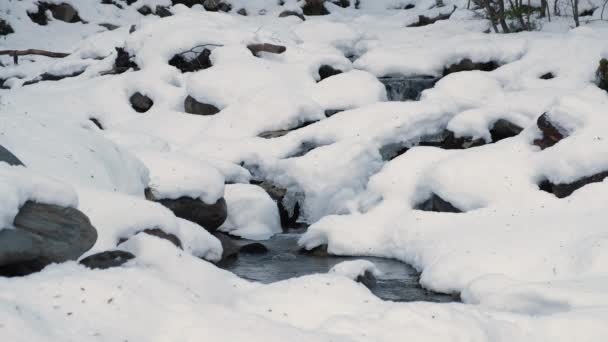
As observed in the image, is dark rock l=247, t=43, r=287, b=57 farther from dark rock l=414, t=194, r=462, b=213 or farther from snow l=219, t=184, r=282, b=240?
dark rock l=414, t=194, r=462, b=213

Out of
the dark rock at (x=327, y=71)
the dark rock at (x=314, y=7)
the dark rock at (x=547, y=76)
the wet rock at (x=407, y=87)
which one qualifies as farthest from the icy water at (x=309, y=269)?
the dark rock at (x=314, y=7)

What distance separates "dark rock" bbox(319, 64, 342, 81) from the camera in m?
16.6

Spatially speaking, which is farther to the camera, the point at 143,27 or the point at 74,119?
the point at 143,27

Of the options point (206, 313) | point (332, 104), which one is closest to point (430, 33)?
point (332, 104)

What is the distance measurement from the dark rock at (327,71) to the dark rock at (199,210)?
6.79 metres

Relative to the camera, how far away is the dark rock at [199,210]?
9922 millimetres

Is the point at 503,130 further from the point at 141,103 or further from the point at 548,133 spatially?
the point at 141,103

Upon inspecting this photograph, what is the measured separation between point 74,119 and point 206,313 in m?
11.5

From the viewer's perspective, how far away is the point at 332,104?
47.7 ft

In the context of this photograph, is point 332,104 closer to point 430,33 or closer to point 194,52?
point 194,52

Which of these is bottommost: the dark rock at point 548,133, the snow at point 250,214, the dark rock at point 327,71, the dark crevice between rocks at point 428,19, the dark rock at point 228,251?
the dark crevice between rocks at point 428,19

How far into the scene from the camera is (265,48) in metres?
17.1

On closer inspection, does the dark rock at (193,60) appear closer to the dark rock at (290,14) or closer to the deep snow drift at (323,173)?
the deep snow drift at (323,173)

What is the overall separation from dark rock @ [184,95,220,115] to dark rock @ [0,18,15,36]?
10.8 m
